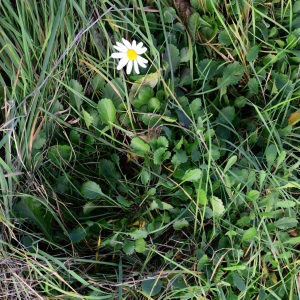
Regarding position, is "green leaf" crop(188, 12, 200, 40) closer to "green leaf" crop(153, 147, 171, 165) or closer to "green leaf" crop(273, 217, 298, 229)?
"green leaf" crop(153, 147, 171, 165)

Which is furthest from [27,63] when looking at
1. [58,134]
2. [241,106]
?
[241,106]

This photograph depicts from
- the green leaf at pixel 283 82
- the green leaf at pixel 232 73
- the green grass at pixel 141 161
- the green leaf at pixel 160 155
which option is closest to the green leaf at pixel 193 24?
the green grass at pixel 141 161

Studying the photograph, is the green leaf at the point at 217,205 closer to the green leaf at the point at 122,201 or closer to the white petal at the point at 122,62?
the green leaf at the point at 122,201

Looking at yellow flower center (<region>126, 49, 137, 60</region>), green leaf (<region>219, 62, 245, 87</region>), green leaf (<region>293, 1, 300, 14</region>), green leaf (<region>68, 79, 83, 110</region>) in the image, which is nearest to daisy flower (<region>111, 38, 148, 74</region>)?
yellow flower center (<region>126, 49, 137, 60</region>)

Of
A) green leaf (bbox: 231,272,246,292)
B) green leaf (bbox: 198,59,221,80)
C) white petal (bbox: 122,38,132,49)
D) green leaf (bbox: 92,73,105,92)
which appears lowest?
green leaf (bbox: 231,272,246,292)

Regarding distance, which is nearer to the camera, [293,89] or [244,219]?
[244,219]

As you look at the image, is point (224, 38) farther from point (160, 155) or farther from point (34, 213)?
point (34, 213)

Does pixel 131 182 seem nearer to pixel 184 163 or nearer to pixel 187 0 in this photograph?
pixel 184 163
